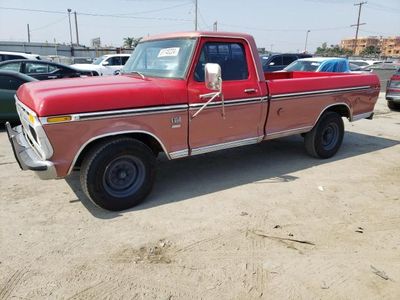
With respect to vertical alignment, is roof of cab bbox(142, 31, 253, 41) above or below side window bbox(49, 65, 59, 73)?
above

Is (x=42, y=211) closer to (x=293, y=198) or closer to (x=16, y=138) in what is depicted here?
(x=16, y=138)

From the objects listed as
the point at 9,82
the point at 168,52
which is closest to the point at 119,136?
the point at 168,52

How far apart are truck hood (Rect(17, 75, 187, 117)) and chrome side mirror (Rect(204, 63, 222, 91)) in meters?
0.38

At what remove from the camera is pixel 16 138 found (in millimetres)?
4488

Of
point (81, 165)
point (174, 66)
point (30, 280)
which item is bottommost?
point (30, 280)

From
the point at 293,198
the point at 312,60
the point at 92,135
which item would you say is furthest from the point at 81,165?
the point at 312,60

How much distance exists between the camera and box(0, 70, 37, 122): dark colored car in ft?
26.3

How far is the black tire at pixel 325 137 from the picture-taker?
598cm

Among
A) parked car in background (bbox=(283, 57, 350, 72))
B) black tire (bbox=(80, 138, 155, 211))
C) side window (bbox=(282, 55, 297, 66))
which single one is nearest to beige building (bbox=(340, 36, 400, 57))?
side window (bbox=(282, 55, 297, 66))

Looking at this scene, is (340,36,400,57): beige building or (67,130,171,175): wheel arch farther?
(340,36,400,57): beige building

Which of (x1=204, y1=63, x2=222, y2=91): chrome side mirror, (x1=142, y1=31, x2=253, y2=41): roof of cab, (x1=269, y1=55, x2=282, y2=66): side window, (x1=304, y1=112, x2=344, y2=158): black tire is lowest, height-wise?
(x1=304, y1=112, x2=344, y2=158): black tire

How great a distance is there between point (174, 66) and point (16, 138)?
2.19 metres

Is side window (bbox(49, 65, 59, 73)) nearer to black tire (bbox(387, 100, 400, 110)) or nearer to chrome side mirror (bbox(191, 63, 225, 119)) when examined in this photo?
chrome side mirror (bbox(191, 63, 225, 119))

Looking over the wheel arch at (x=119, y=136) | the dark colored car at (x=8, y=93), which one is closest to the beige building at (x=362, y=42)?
the dark colored car at (x=8, y=93)
